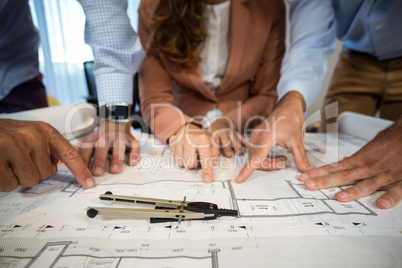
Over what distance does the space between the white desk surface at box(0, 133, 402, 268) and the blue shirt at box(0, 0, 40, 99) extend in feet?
1.99

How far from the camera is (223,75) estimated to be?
0.97 m

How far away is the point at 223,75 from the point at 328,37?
453 mm

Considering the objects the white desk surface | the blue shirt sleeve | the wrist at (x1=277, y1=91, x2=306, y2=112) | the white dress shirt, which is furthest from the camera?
the white dress shirt

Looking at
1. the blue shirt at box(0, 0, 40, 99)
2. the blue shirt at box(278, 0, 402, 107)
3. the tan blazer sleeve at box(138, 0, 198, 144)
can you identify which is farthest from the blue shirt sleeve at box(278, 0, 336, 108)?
the blue shirt at box(0, 0, 40, 99)

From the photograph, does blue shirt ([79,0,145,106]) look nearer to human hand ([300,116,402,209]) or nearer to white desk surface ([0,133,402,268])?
white desk surface ([0,133,402,268])

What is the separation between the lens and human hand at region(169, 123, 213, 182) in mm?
556

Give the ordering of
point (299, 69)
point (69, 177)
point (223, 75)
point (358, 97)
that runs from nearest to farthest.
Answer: point (69, 177)
point (299, 69)
point (223, 75)
point (358, 97)

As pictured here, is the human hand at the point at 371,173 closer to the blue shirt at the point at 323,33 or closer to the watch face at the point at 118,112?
the blue shirt at the point at 323,33

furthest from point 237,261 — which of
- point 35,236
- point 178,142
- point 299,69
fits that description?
point 299,69

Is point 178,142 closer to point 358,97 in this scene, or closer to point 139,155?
point 139,155

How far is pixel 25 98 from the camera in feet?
3.02

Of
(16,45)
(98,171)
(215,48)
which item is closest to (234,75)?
(215,48)

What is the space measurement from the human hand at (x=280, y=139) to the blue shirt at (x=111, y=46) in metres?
0.49

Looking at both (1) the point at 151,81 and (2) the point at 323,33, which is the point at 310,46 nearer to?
(2) the point at 323,33
